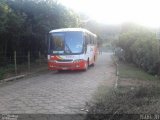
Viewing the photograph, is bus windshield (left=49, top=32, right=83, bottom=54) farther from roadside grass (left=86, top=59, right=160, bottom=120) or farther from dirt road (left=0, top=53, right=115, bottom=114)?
roadside grass (left=86, top=59, right=160, bottom=120)

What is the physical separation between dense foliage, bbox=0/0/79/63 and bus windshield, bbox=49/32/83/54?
190cm

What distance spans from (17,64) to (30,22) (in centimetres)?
374

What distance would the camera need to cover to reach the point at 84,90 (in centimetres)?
1411

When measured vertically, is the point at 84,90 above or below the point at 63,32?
below

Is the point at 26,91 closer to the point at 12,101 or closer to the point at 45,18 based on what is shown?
the point at 12,101

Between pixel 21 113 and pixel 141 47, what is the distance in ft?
51.6

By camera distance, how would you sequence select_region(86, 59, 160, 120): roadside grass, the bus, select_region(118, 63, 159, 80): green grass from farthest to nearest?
the bus
select_region(118, 63, 159, 80): green grass
select_region(86, 59, 160, 120): roadside grass

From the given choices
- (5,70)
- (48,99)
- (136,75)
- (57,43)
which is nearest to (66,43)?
(57,43)

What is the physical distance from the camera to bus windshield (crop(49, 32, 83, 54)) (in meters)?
22.7

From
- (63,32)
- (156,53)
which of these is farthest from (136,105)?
(63,32)

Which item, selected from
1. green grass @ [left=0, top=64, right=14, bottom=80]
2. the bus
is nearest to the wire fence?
green grass @ [left=0, top=64, right=14, bottom=80]

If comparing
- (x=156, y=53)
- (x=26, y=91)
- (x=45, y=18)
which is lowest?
(x=26, y=91)

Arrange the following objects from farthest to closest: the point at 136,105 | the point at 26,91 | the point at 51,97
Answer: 1. the point at 26,91
2. the point at 51,97
3. the point at 136,105

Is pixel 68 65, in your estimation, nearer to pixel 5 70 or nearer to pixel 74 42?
pixel 74 42
